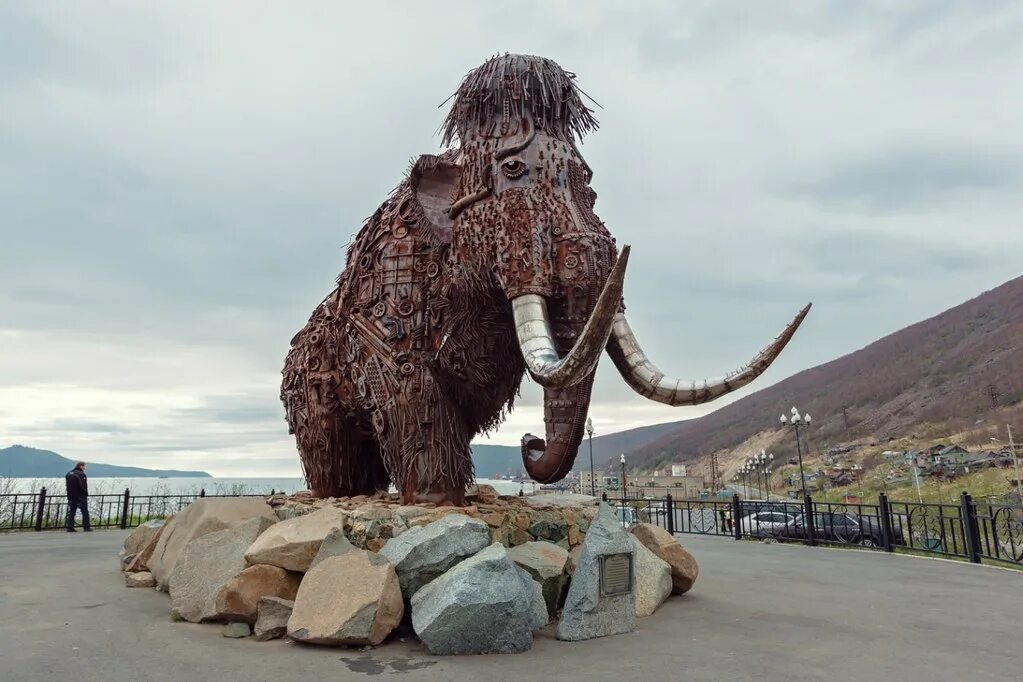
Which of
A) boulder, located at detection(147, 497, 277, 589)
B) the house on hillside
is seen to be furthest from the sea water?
the house on hillside

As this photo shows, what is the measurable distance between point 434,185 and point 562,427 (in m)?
2.24

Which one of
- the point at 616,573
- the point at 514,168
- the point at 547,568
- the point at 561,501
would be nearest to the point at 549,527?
the point at 547,568

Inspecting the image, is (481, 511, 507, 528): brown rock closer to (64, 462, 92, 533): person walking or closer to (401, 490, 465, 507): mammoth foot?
(401, 490, 465, 507): mammoth foot

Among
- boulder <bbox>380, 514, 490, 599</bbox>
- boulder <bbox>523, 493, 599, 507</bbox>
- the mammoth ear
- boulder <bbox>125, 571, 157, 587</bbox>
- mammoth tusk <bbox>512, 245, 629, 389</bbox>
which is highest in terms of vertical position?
the mammoth ear

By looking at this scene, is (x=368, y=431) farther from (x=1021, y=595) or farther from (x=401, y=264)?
(x=1021, y=595)

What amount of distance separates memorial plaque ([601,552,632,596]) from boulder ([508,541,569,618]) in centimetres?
34

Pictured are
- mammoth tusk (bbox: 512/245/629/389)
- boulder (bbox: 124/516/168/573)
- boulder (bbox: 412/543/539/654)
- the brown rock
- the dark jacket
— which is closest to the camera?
mammoth tusk (bbox: 512/245/629/389)

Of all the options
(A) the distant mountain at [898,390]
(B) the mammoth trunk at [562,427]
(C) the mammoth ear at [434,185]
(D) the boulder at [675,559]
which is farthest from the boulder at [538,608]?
(A) the distant mountain at [898,390]

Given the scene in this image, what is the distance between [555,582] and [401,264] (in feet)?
8.42

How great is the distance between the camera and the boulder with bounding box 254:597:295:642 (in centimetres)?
362

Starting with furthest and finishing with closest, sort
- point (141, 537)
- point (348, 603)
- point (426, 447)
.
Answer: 1. point (141, 537)
2. point (426, 447)
3. point (348, 603)

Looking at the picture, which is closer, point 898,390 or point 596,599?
point 596,599

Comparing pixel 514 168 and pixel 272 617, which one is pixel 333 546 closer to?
pixel 272 617

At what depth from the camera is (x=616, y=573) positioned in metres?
3.90
